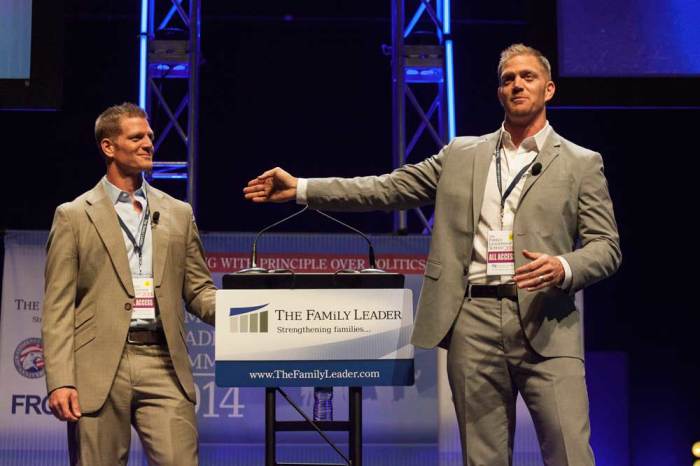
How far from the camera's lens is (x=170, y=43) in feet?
18.0

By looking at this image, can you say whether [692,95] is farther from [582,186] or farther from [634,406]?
[582,186]

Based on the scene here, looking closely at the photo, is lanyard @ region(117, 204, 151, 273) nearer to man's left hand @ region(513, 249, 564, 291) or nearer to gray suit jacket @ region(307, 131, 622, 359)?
gray suit jacket @ region(307, 131, 622, 359)

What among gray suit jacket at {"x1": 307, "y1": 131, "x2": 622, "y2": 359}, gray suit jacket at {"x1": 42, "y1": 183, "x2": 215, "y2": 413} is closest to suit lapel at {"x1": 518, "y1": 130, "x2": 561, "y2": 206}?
gray suit jacket at {"x1": 307, "y1": 131, "x2": 622, "y2": 359}

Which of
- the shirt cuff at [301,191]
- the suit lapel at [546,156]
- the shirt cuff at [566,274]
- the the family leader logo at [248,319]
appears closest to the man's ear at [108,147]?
the shirt cuff at [301,191]

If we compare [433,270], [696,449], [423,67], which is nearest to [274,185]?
[433,270]

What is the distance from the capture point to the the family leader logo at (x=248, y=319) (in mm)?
2697

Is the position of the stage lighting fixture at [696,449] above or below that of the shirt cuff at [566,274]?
below

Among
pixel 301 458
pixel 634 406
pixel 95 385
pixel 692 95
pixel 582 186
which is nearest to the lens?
pixel 582 186

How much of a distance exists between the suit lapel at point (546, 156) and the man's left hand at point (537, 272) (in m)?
0.24

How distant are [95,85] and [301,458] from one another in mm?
2942

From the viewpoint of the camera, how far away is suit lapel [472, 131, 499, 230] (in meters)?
2.70

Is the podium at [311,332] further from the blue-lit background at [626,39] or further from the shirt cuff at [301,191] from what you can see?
the blue-lit background at [626,39]

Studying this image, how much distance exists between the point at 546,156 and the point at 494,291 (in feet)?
1.38

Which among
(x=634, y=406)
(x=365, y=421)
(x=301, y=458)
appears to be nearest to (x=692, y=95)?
(x=634, y=406)
